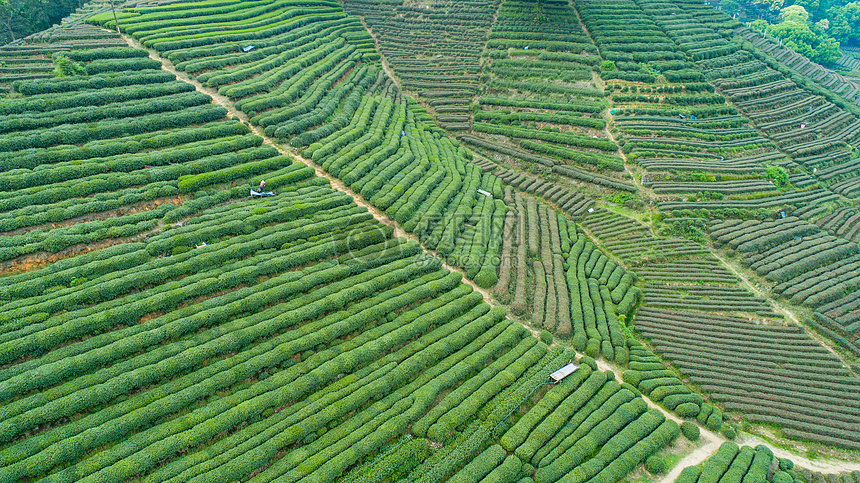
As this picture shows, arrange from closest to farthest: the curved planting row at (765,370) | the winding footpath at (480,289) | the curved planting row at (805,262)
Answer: the winding footpath at (480,289) → the curved planting row at (765,370) → the curved planting row at (805,262)

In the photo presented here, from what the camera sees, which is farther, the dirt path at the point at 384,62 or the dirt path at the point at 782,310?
the dirt path at the point at 384,62

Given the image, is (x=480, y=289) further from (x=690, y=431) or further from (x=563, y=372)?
(x=690, y=431)

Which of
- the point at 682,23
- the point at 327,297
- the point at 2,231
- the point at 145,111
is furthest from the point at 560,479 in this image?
the point at 682,23

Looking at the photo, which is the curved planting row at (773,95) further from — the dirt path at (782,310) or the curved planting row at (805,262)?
the dirt path at (782,310)

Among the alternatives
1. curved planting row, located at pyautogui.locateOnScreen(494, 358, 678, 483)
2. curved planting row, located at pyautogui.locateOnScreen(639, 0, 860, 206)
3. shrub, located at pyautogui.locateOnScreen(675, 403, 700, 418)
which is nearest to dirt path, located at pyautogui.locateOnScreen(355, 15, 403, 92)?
curved planting row, located at pyautogui.locateOnScreen(639, 0, 860, 206)

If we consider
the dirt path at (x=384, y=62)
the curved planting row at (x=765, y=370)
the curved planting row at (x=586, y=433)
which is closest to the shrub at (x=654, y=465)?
the curved planting row at (x=586, y=433)

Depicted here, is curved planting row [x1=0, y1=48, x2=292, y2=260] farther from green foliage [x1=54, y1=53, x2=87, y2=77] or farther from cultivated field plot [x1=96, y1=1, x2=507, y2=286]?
cultivated field plot [x1=96, y1=1, x2=507, y2=286]
